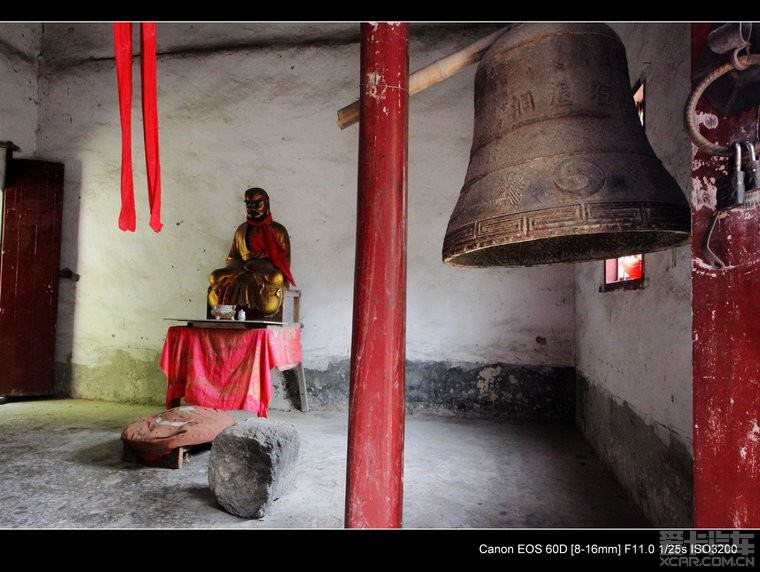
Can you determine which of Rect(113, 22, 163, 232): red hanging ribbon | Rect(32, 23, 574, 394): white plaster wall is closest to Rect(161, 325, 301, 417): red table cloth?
Rect(32, 23, 574, 394): white plaster wall

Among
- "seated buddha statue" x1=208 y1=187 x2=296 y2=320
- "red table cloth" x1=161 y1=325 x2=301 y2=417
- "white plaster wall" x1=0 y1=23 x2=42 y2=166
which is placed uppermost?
"white plaster wall" x1=0 y1=23 x2=42 y2=166

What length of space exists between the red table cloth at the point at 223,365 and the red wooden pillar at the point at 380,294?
2273 millimetres

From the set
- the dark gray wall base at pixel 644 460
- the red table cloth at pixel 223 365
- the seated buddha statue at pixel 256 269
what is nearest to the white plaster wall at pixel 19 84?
the seated buddha statue at pixel 256 269

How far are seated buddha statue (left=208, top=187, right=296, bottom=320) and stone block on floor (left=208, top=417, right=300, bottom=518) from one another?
5.84 feet

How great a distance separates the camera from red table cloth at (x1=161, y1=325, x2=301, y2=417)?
3498 mm

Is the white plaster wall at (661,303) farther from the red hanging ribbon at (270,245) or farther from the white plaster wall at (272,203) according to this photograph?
the red hanging ribbon at (270,245)

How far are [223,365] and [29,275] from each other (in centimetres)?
322

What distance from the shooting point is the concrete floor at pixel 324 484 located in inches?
92.0

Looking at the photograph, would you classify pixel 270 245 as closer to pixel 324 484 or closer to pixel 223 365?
pixel 223 365

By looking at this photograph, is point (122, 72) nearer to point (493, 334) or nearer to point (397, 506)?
point (397, 506)

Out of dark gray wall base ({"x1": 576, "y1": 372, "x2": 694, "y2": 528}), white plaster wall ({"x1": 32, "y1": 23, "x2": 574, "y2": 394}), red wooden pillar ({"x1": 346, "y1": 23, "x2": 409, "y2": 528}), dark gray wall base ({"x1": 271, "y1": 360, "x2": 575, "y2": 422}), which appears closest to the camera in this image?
red wooden pillar ({"x1": 346, "y1": 23, "x2": 409, "y2": 528})

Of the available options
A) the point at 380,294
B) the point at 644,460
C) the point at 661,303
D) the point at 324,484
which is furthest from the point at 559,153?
the point at 324,484

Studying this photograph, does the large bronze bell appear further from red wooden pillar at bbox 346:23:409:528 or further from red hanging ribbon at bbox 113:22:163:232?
red hanging ribbon at bbox 113:22:163:232

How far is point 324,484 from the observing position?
2828 mm
